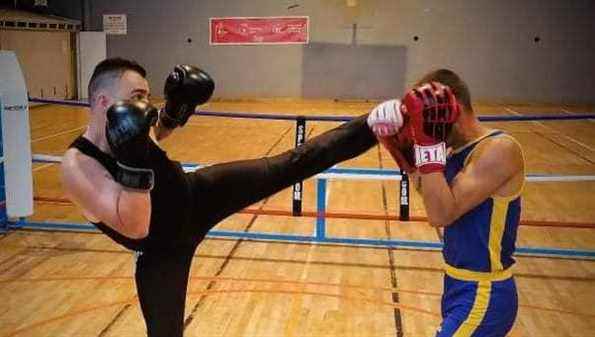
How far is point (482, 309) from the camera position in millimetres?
1678

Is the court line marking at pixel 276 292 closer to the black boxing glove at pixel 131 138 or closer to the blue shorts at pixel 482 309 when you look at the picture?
the blue shorts at pixel 482 309

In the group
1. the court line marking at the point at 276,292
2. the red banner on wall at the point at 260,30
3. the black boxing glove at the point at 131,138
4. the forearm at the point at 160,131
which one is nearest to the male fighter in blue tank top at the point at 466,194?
the black boxing glove at the point at 131,138

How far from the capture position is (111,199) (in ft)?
5.22

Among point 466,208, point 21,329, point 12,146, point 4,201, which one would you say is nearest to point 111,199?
point 466,208

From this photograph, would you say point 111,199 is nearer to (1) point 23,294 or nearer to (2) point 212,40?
(1) point 23,294

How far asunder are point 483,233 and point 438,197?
0.20 m

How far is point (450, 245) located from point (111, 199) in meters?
1.00

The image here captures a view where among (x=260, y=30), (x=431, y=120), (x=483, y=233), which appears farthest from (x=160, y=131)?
(x=260, y=30)

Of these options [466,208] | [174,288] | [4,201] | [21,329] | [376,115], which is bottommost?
[21,329]

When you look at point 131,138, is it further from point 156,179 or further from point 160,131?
point 160,131

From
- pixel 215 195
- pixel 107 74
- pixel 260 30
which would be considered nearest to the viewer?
pixel 107 74

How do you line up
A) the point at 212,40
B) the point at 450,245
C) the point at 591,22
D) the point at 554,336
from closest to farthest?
the point at 450,245 < the point at 554,336 < the point at 591,22 < the point at 212,40

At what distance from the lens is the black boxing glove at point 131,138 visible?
147 cm

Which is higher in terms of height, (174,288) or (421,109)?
(421,109)
